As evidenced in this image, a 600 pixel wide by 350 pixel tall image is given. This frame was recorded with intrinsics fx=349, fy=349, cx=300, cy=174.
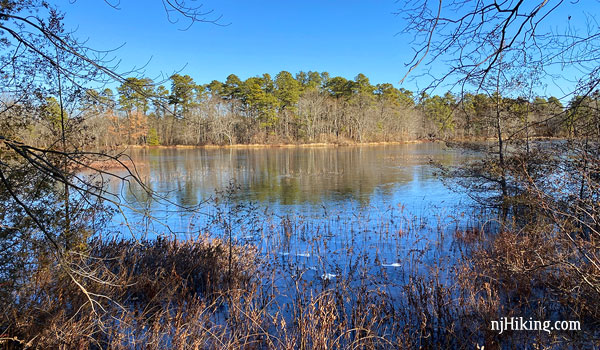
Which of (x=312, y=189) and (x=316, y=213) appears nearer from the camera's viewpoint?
(x=316, y=213)

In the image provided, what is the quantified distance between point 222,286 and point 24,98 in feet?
12.4

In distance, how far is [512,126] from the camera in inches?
342

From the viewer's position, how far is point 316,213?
11812 millimetres

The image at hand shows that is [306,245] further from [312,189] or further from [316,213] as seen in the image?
[312,189]

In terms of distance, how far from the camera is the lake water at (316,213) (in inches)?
298

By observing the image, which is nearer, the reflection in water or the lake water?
the lake water

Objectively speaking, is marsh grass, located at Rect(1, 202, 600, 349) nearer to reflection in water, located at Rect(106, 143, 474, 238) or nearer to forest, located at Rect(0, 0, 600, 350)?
forest, located at Rect(0, 0, 600, 350)

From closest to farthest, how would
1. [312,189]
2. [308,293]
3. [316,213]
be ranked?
1. [308,293]
2. [316,213]
3. [312,189]

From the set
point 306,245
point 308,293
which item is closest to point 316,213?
point 306,245

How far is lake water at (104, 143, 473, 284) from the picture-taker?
24.8ft

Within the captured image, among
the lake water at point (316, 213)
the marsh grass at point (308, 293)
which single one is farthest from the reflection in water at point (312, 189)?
the marsh grass at point (308, 293)

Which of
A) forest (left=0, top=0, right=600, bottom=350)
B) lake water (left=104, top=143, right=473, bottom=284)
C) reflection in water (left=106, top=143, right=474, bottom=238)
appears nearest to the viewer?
forest (left=0, top=0, right=600, bottom=350)

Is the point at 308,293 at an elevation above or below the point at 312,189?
below

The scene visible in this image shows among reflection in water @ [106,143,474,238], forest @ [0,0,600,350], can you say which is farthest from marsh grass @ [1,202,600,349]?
reflection in water @ [106,143,474,238]
